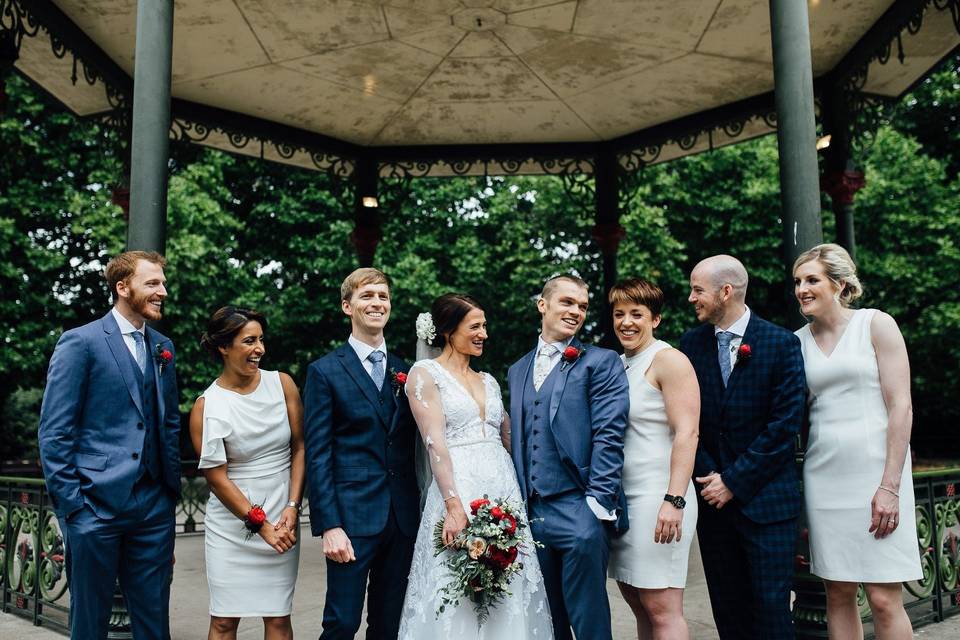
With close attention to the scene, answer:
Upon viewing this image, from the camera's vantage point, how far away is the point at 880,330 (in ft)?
12.7

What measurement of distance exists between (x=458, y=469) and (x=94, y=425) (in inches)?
72.5

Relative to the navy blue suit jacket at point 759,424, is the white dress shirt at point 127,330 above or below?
above

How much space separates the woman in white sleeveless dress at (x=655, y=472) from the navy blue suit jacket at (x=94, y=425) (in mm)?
2420

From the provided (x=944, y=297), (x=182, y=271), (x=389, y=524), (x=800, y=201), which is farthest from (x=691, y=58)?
(x=944, y=297)

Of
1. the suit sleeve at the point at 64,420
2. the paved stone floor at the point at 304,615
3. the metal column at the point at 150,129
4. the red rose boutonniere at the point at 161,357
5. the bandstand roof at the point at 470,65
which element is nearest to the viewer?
the suit sleeve at the point at 64,420

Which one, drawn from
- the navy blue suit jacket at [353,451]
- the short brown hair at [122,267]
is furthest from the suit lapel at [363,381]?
the short brown hair at [122,267]

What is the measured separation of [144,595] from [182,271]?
16333mm

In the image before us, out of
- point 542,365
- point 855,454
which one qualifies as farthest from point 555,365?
point 855,454

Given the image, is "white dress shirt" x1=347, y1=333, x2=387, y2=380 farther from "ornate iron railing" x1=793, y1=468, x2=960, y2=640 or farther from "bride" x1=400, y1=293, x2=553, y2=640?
"ornate iron railing" x1=793, y1=468, x2=960, y2=640

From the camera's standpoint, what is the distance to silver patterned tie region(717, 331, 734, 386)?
4129 mm

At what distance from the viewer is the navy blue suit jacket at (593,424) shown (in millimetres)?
3824

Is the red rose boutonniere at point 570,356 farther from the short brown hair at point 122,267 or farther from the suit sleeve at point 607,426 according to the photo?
the short brown hair at point 122,267

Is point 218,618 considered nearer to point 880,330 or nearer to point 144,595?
point 144,595

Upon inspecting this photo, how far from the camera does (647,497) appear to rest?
396 centimetres
